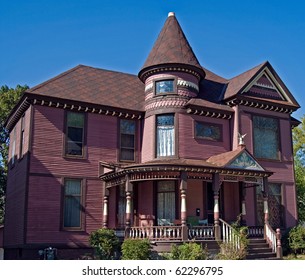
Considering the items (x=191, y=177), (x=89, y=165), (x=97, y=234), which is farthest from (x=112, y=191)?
(x=191, y=177)

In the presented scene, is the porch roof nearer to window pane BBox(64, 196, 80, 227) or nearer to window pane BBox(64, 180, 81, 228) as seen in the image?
window pane BBox(64, 180, 81, 228)

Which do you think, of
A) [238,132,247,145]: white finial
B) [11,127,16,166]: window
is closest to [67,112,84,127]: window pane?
[11,127,16,166]: window

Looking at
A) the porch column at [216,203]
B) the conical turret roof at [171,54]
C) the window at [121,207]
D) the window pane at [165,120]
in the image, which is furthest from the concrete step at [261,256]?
the conical turret roof at [171,54]

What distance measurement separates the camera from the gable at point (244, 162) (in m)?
19.7

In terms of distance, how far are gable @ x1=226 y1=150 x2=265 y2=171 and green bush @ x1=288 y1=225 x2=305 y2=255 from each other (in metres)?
3.61

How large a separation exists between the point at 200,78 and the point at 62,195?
9815 millimetres

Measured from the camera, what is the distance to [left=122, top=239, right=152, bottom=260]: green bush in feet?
53.1

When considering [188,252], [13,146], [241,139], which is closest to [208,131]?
[241,139]

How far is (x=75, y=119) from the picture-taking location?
21.2 metres

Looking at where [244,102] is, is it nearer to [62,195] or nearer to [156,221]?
[156,221]

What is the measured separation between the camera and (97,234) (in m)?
18.7

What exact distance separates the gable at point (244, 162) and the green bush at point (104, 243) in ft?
20.2

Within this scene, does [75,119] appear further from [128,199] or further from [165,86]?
[128,199]

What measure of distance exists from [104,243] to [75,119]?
6.41m
